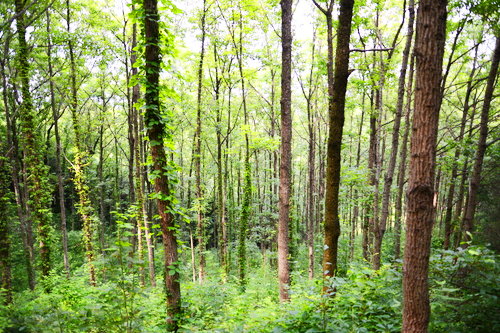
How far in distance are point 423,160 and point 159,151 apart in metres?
3.71

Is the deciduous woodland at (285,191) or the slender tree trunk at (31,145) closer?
the deciduous woodland at (285,191)

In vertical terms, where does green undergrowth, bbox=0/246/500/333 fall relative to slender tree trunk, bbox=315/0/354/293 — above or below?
below

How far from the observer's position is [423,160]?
8.07 ft

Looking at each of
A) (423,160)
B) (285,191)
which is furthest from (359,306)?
(285,191)

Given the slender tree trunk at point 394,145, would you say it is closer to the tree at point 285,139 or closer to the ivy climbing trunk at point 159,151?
the tree at point 285,139

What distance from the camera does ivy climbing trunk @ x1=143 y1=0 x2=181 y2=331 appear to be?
13.2 feet

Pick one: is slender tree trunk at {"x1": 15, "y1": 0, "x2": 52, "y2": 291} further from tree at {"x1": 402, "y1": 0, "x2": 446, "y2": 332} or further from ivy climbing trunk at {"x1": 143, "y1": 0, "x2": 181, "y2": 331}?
tree at {"x1": 402, "y1": 0, "x2": 446, "y2": 332}

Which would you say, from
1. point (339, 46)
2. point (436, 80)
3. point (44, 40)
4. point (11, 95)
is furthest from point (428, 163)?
point (11, 95)

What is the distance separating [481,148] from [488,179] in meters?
5.42

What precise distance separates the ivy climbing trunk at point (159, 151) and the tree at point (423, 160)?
3.36m

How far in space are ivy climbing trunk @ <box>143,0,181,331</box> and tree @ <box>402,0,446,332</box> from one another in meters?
3.36

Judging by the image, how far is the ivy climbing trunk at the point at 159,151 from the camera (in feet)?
13.2

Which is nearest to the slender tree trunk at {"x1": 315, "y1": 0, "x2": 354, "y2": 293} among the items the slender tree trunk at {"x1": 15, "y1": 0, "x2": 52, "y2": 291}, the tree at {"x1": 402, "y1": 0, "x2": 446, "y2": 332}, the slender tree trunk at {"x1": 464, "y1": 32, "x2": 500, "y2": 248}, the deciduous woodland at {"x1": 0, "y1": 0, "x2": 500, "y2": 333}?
the deciduous woodland at {"x1": 0, "y1": 0, "x2": 500, "y2": 333}

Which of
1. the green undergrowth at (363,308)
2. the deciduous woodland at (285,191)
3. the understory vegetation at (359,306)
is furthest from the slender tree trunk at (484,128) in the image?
the green undergrowth at (363,308)
